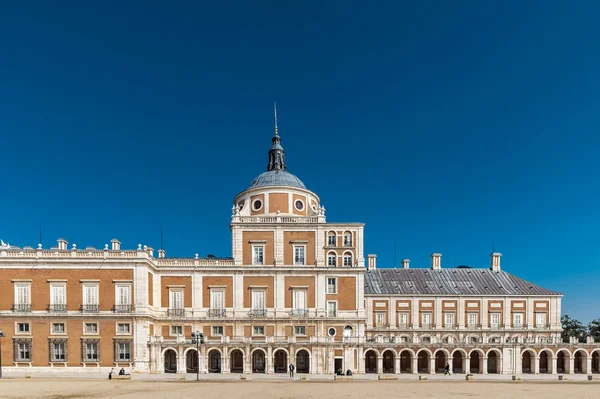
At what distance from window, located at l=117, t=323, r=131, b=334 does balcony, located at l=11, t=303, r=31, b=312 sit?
10.4m

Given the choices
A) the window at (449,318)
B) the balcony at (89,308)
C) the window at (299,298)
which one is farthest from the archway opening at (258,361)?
the window at (449,318)

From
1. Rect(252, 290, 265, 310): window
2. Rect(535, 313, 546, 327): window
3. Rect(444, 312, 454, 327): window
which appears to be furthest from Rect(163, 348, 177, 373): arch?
Rect(535, 313, 546, 327): window

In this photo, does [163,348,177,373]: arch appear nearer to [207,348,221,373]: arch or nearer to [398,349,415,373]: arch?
[207,348,221,373]: arch

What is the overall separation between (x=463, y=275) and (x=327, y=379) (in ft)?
108

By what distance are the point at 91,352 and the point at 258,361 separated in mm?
19157

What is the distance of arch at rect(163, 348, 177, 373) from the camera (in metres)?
48.1

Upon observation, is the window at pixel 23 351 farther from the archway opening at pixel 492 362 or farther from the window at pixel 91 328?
the archway opening at pixel 492 362

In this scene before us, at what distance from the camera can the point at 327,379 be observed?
41.4 metres

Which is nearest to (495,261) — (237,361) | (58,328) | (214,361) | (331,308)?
(331,308)

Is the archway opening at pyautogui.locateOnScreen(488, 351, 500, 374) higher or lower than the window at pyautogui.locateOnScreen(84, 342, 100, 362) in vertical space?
lower

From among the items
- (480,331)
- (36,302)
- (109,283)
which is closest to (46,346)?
(36,302)

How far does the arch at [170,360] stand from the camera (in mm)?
48147

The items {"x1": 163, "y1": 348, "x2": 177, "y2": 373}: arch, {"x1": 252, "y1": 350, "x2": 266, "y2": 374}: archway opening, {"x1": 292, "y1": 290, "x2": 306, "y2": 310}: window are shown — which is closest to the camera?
{"x1": 163, "y1": 348, "x2": 177, "y2": 373}: arch

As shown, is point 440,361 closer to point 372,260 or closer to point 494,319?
point 494,319
